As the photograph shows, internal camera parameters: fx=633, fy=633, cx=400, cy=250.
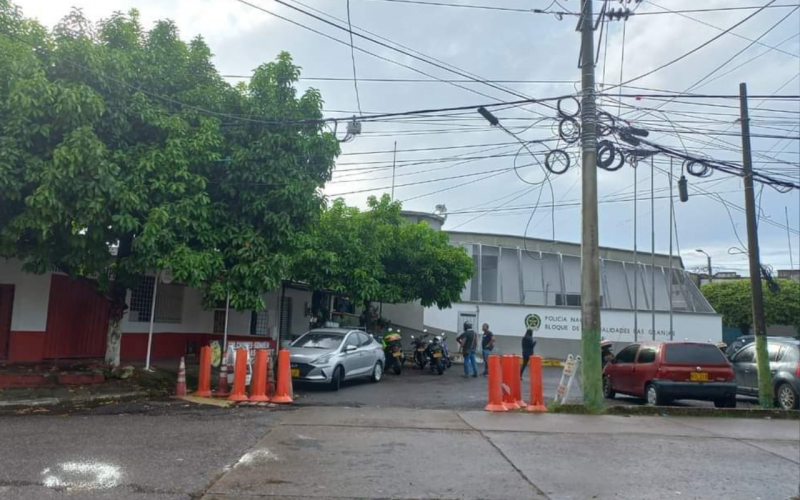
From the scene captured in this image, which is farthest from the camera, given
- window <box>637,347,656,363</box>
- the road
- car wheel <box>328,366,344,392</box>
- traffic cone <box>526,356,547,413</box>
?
car wheel <box>328,366,344,392</box>

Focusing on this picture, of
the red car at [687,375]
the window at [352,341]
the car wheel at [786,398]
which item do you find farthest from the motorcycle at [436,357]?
the car wheel at [786,398]

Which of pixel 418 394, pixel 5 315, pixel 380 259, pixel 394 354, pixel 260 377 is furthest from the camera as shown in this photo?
pixel 380 259

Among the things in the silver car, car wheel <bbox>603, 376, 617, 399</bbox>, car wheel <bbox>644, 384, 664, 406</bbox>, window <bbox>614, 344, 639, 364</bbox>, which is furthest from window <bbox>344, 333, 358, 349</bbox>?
car wheel <bbox>644, 384, 664, 406</bbox>

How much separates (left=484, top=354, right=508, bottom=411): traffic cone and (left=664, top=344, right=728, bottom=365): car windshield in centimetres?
378

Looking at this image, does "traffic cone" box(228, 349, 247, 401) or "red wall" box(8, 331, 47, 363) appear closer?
"traffic cone" box(228, 349, 247, 401)

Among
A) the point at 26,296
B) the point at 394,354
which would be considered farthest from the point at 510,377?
the point at 26,296

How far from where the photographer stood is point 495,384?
1159 centimetres

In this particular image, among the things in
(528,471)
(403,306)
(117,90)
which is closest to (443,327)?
(403,306)

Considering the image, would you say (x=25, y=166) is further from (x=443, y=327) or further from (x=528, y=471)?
(x=443, y=327)

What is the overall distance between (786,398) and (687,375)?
2.13 metres

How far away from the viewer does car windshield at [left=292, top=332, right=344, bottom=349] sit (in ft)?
49.8

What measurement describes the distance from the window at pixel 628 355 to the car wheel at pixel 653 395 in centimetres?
107

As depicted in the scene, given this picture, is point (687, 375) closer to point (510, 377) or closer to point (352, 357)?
point (510, 377)

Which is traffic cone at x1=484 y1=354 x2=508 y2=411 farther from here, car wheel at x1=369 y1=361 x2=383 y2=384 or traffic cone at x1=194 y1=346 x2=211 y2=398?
car wheel at x1=369 y1=361 x2=383 y2=384
